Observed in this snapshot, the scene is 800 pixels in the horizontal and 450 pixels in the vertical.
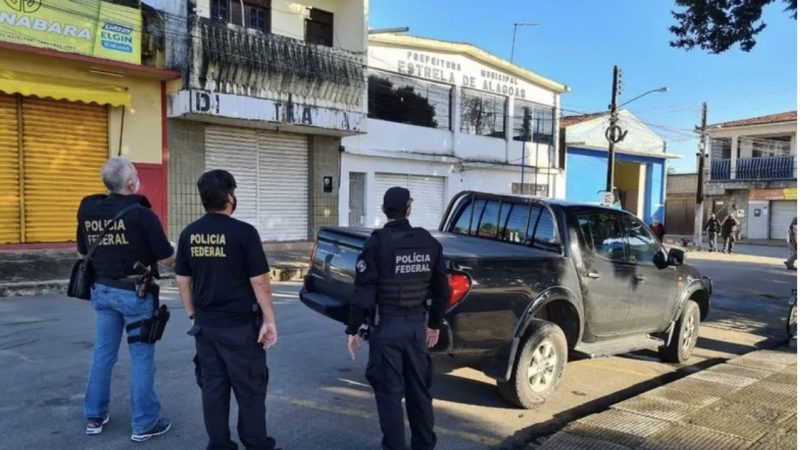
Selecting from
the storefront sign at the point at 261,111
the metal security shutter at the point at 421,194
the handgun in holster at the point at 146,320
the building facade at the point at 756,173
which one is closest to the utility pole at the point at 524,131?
the metal security shutter at the point at 421,194

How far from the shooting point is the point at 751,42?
9.78m

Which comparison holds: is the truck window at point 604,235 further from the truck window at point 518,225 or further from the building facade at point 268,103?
the building facade at point 268,103

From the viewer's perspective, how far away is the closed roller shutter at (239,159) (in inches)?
596

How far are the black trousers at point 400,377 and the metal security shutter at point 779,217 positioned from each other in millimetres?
38112

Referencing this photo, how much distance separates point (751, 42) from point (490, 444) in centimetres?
885

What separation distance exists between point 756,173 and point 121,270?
4037 cm

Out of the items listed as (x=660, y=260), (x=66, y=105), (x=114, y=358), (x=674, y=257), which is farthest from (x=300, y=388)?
(x=66, y=105)

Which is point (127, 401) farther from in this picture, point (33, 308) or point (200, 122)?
point (200, 122)

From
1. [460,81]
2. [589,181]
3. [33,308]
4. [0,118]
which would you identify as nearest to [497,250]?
[33,308]

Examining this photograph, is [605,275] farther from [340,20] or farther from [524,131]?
[524,131]

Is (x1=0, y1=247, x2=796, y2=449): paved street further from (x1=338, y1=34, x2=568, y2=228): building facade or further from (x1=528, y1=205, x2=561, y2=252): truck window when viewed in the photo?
(x1=338, y1=34, x2=568, y2=228): building facade

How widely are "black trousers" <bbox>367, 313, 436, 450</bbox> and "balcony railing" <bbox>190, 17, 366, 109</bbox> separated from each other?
461 inches

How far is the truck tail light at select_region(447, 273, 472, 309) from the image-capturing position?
4215 millimetres

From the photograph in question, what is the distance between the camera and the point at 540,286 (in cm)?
480
